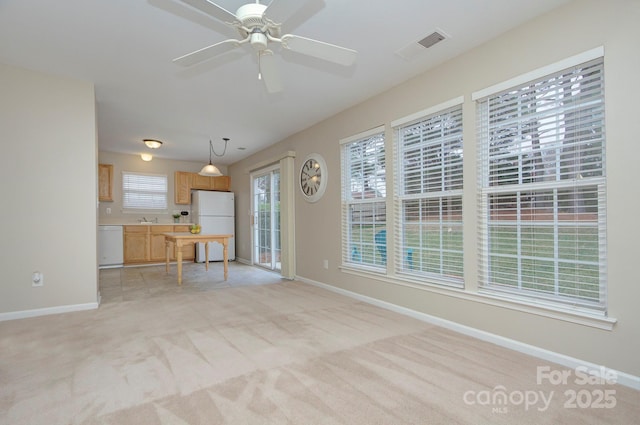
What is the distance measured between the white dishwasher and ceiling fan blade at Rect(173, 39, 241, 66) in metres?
5.68

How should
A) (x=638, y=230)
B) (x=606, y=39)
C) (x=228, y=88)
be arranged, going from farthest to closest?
(x=228, y=88) < (x=606, y=39) < (x=638, y=230)

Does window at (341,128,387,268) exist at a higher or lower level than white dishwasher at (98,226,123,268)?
higher

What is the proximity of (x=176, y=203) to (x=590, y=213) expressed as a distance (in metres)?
7.67

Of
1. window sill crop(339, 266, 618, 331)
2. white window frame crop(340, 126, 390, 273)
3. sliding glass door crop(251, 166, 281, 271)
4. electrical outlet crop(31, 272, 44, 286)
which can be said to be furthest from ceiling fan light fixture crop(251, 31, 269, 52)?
sliding glass door crop(251, 166, 281, 271)

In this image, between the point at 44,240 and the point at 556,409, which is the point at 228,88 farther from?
the point at 556,409

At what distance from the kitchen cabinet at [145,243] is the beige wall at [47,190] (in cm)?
349

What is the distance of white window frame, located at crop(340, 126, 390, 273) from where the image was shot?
3.62 metres

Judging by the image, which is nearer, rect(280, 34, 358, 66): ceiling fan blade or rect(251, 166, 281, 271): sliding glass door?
rect(280, 34, 358, 66): ceiling fan blade

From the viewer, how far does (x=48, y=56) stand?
281 cm

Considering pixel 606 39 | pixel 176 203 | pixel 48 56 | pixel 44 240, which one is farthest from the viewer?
pixel 176 203

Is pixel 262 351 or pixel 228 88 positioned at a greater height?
pixel 228 88

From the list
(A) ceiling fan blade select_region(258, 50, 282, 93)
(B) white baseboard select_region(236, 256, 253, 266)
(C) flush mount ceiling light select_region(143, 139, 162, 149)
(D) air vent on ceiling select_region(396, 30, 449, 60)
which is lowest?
(B) white baseboard select_region(236, 256, 253, 266)

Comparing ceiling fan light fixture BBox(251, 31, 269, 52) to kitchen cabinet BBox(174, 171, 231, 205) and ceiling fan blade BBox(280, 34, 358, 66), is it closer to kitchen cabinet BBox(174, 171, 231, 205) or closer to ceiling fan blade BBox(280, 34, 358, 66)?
ceiling fan blade BBox(280, 34, 358, 66)

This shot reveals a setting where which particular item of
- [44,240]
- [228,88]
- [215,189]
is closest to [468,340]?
[228,88]
